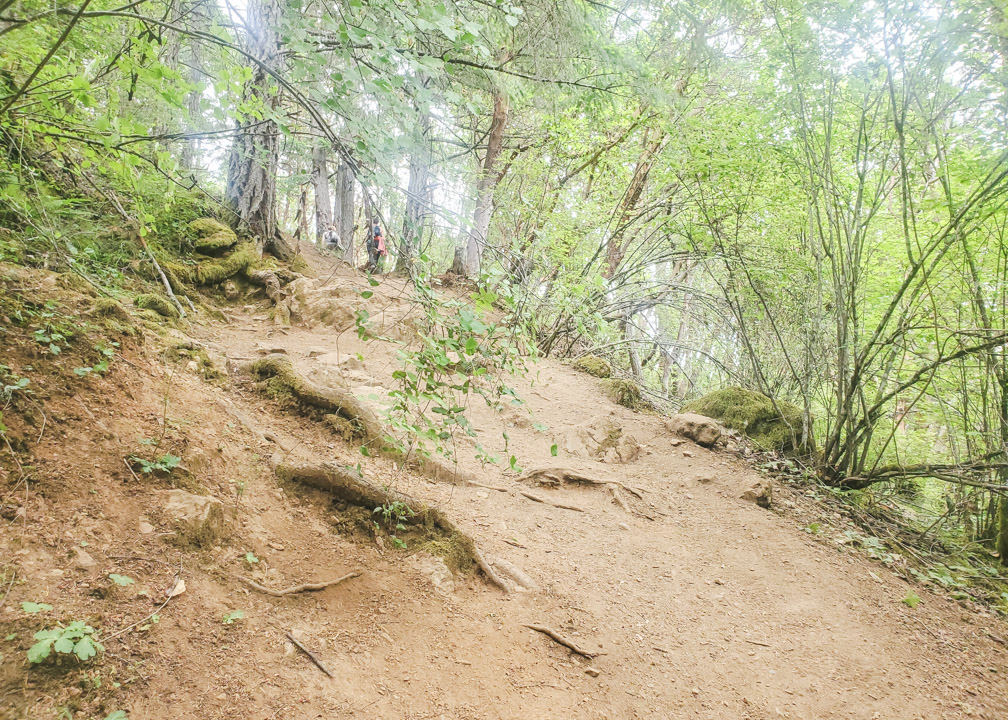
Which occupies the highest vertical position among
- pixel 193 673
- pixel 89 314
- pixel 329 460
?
pixel 89 314

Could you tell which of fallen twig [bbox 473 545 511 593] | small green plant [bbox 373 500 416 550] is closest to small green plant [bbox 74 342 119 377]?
small green plant [bbox 373 500 416 550]

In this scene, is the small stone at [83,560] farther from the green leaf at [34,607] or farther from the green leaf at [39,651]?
the green leaf at [39,651]

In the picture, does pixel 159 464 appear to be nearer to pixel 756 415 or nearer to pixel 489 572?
pixel 489 572

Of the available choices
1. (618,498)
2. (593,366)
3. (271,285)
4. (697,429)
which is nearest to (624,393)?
(697,429)

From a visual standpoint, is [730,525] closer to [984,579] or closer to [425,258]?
[984,579]

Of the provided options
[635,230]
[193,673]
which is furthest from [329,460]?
[635,230]

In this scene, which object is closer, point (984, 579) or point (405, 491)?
point (405, 491)

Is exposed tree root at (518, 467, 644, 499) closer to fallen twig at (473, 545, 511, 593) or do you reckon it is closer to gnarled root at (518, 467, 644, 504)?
gnarled root at (518, 467, 644, 504)

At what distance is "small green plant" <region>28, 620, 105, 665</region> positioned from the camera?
163 cm

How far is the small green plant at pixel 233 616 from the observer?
2262 millimetres

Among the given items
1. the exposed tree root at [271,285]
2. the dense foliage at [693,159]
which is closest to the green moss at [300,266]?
the dense foliage at [693,159]

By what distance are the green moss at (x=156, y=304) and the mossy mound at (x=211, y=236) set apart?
6.12ft

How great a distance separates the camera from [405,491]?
3.86 metres

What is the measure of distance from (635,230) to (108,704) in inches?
429
